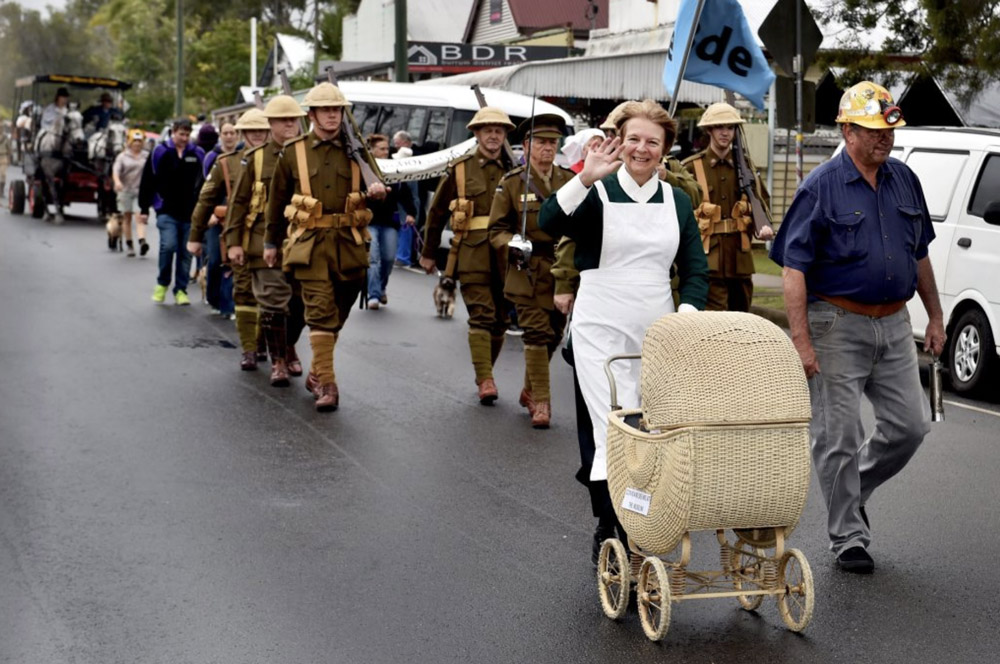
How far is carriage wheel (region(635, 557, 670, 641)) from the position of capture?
17.9 ft

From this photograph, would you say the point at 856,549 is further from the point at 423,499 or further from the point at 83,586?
the point at 83,586

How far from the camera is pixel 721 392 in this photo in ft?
17.5

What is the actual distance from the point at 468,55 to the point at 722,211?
25688mm

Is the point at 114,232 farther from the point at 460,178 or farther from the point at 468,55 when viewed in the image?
the point at 460,178

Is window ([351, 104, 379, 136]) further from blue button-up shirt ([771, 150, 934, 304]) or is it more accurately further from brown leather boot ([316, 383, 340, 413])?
blue button-up shirt ([771, 150, 934, 304])

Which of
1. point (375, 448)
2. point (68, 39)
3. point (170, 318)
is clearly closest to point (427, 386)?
point (375, 448)

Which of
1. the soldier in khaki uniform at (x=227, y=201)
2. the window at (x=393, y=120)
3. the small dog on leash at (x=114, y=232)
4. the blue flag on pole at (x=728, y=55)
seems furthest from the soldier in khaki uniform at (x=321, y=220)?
the window at (x=393, y=120)

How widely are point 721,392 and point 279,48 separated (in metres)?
62.2

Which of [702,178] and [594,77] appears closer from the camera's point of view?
[702,178]

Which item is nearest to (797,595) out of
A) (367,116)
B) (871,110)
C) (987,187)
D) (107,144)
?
(871,110)

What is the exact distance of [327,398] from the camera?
34.5ft

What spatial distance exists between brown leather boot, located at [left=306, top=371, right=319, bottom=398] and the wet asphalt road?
0.39 ft

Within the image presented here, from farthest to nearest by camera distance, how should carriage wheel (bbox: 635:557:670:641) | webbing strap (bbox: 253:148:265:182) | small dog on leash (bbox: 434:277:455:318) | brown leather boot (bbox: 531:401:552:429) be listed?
small dog on leash (bbox: 434:277:455:318) → webbing strap (bbox: 253:148:265:182) → brown leather boot (bbox: 531:401:552:429) → carriage wheel (bbox: 635:557:670:641)

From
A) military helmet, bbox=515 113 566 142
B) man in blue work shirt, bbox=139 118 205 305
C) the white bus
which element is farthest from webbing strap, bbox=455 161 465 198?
the white bus
